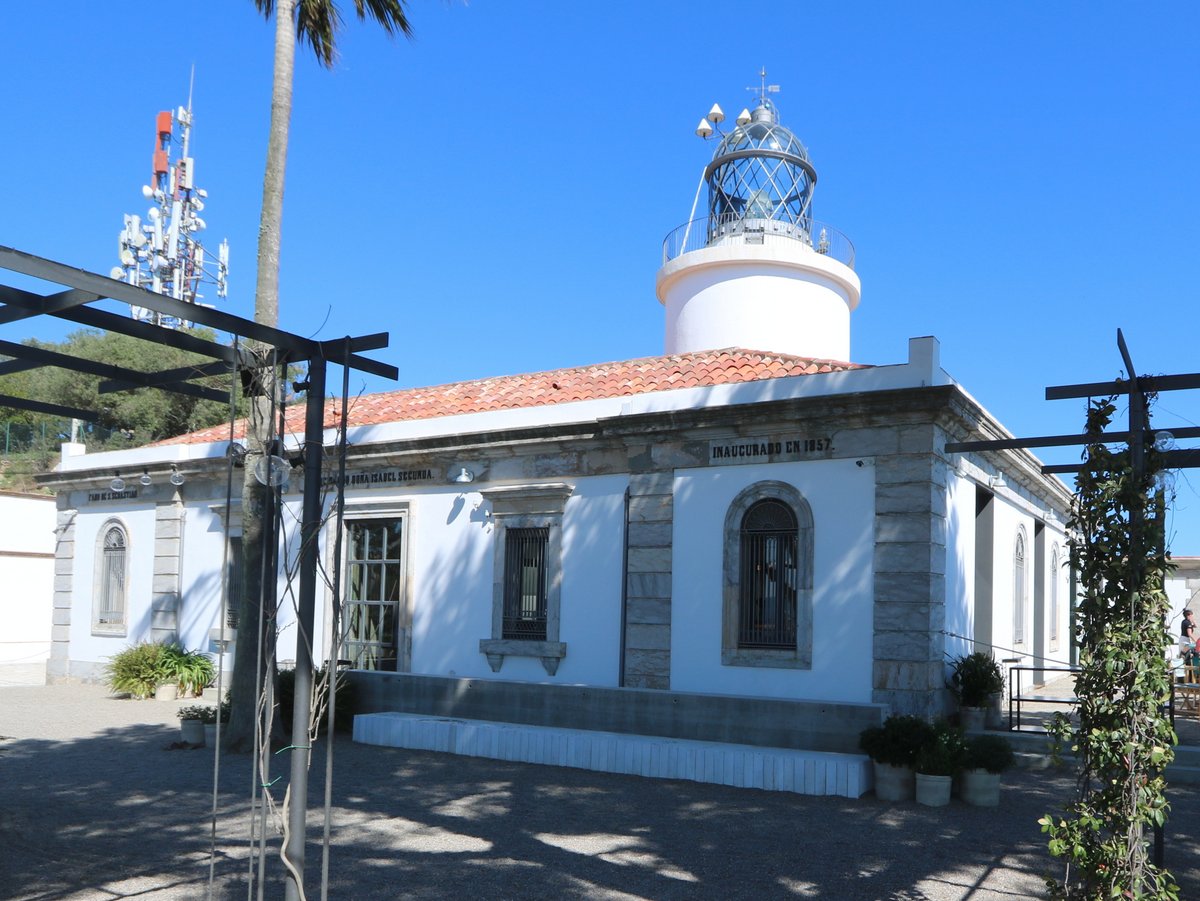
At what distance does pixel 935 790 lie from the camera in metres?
9.02

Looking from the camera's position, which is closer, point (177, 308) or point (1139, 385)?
point (177, 308)

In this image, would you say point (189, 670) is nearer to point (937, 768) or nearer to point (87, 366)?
point (937, 768)

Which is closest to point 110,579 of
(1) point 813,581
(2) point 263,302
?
(2) point 263,302

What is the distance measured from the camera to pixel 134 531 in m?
18.0

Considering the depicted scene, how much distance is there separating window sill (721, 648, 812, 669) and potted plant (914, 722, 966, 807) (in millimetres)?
2219

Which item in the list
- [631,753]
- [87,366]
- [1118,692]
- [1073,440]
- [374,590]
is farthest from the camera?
[374,590]

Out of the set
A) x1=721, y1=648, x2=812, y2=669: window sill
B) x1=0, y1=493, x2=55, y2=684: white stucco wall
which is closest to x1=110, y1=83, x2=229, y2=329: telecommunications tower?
x1=0, y1=493, x2=55, y2=684: white stucco wall

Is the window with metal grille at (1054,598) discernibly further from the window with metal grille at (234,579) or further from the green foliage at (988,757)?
the window with metal grille at (234,579)

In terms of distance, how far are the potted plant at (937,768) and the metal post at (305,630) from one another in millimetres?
6079

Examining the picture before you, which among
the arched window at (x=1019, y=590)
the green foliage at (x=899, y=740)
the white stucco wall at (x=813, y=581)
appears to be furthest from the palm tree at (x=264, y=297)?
the arched window at (x=1019, y=590)

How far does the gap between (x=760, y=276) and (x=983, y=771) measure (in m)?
11.9

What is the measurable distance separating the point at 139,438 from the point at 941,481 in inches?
1179

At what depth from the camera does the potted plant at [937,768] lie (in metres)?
9.03

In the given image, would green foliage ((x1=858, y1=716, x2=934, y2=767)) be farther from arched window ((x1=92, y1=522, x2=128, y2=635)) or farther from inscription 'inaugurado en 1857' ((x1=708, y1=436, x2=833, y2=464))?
arched window ((x1=92, y1=522, x2=128, y2=635))
